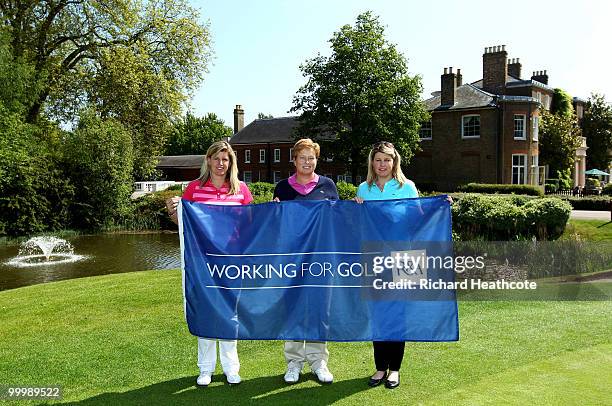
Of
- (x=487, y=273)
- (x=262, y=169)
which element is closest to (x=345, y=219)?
(x=487, y=273)

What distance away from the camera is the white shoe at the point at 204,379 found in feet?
16.9

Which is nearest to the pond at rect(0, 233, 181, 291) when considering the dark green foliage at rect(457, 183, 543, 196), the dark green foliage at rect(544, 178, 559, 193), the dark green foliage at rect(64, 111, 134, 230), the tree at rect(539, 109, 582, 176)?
the dark green foliage at rect(64, 111, 134, 230)

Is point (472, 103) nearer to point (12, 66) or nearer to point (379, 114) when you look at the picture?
point (379, 114)

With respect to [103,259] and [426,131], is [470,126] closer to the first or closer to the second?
[426,131]

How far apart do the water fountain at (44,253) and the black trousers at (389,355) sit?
58.9 ft

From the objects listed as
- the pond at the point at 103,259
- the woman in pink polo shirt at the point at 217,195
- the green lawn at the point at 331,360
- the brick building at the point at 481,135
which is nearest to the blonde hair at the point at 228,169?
the woman in pink polo shirt at the point at 217,195

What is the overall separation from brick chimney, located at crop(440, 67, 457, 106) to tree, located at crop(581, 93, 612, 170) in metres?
24.0

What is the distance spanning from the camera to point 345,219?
5.16 meters

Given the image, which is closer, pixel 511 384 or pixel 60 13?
pixel 511 384

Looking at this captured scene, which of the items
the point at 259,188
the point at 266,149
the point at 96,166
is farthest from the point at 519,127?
the point at 96,166

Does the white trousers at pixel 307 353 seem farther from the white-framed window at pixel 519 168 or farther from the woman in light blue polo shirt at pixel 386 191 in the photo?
the white-framed window at pixel 519 168

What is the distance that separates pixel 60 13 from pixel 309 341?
103ft

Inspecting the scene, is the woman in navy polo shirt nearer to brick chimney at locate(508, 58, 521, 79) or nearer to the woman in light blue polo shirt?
the woman in light blue polo shirt

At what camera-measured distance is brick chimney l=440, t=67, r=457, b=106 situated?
41897 millimetres
